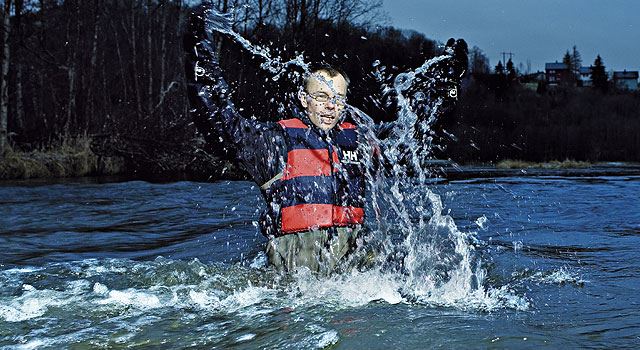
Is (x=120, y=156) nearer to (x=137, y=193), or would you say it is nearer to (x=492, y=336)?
(x=137, y=193)

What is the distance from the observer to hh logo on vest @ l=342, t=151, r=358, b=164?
14.5 ft

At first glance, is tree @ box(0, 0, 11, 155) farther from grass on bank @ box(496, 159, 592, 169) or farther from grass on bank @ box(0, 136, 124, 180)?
grass on bank @ box(496, 159, 592, 169)

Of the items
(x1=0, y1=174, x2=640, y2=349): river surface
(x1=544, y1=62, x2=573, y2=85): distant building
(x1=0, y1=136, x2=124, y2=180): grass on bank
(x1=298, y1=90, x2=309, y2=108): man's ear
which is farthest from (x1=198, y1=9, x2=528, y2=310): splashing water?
(x1=544, y1=62, x2=573, y2=85): distant building

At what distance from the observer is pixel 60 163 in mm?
16688

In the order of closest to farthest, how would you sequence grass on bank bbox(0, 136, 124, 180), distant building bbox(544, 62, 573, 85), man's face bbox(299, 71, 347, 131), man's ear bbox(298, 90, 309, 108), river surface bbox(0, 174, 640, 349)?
river surface bbox(0, 174, 640, 349) < man's face bbox(299, 71, 347, 131) < man's ear bbox(298, 90, 309, 108) < grass on bank bbox(0, 136, 124, 180) < distant building bbox(544, 62, 573, 85)

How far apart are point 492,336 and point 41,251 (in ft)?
15.8

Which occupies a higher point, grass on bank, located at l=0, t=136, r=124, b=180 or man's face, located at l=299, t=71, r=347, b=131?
man's face, located at l=299, t=71, r=347, b=131

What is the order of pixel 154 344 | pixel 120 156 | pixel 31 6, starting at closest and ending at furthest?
pixel 154 344
pixel 120 156
pixel 31 6

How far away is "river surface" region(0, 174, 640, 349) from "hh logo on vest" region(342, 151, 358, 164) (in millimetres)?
738

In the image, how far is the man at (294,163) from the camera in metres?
4.13

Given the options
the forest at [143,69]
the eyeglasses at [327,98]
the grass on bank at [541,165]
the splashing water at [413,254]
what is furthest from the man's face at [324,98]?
the grass on bank at [541,165]

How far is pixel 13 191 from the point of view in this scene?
39.9 ft

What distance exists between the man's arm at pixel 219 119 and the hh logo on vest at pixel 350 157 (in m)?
0.43

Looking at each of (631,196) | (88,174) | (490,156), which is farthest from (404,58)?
(631,196)
